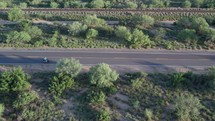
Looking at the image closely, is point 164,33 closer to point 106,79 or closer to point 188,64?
point 188,64

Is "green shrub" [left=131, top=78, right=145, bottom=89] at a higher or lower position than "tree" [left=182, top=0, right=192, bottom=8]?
lower

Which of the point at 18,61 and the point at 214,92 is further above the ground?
the point at 18,61

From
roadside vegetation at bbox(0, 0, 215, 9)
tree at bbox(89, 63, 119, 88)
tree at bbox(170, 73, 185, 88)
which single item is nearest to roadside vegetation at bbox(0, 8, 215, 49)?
tree at bbox(170, 73, 185, 88)

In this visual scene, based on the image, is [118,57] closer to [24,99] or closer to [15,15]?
[24,99]

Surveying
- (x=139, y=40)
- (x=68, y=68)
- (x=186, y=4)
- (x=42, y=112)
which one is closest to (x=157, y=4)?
(x=186, y=4)

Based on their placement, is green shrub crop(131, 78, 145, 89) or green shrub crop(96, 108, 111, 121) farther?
green shrub crop(131, 78, 145, 89)

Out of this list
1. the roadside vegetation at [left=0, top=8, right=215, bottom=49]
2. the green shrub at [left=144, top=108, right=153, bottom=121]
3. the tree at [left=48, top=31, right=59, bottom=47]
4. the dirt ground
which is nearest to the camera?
the green shrub at [left=144, top=108, right=153, bottom=121]

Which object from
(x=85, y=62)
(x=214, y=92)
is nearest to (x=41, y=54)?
(x=85, y=62)

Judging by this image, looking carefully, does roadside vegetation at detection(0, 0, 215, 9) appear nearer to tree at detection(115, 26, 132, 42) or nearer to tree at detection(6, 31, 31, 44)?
tree at detection(115, 26, 132, 42)
